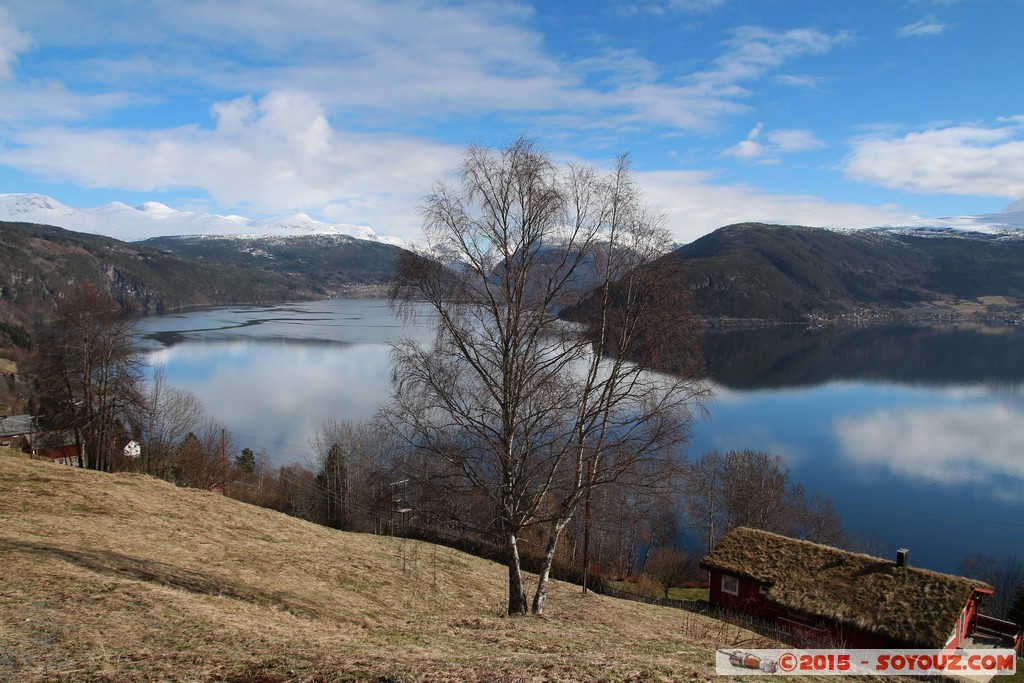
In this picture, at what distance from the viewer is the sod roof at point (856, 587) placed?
13.8 meters

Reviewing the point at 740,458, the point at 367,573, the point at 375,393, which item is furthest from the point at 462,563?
the point at 375,393

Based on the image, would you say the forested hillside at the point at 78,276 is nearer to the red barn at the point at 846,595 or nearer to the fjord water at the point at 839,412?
the fjord water at the point at 839,412

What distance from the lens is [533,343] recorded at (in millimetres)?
10023

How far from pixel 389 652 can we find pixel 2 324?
3528 inches

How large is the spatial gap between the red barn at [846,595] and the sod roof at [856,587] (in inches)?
0.8

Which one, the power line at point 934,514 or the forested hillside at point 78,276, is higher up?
the forested hillside at point 78,276

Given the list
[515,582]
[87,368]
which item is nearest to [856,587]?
[515,582]

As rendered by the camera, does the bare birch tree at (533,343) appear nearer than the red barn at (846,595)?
Yes

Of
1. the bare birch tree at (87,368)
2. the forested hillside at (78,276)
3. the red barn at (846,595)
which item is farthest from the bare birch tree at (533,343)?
the forested hillside at (78,276)

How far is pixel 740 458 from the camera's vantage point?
35.0 m

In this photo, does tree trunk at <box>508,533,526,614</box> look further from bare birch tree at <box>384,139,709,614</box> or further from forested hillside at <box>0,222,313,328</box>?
forested hillside at <box>0,222,313,328</box>

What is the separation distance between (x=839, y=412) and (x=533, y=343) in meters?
59.6

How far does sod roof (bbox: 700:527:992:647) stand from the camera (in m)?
13.8

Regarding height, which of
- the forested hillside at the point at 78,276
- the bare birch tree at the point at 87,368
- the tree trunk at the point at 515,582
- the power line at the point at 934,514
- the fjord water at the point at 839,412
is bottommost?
the power line at the point at 934,514
